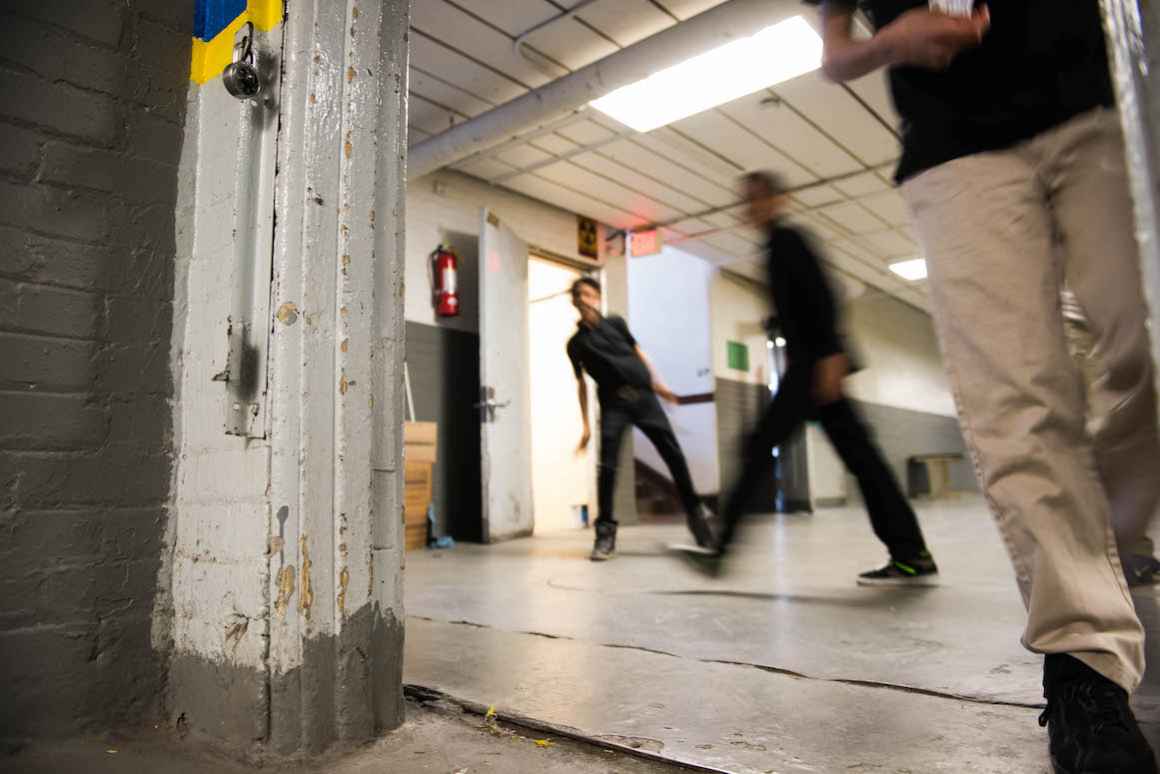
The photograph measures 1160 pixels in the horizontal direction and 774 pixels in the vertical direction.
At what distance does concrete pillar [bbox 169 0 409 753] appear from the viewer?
3.92ft

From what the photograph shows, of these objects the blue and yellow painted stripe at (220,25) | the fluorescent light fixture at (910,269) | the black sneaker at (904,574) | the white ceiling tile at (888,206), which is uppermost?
the fluorescent light fixture at (910,269)

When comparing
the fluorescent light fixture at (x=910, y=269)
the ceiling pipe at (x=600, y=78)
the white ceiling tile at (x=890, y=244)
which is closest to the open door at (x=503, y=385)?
the ceiling pipe at (x=600, y=78)

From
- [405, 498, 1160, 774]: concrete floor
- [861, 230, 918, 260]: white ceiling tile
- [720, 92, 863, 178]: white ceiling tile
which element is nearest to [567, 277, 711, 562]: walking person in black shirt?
[405, 498, 1160, 774]: concrete floor

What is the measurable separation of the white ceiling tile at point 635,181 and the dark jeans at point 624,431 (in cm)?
244

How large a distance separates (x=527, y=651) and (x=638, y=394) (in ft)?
7.67

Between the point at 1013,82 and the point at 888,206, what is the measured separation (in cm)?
661

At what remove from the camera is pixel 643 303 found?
9.49 metres

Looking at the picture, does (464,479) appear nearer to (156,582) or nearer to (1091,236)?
(156,582)

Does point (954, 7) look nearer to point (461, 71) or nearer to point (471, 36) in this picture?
point (471, 36)

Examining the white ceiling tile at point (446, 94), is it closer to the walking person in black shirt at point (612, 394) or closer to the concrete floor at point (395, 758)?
the walking person in black shirt at point (612, 394)

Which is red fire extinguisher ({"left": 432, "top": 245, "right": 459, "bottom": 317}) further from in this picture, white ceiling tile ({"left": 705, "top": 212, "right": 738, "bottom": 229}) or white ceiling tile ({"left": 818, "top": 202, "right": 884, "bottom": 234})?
white ceiling tile ({"left": 818, "top": 202, "right": 884, "bottom": 234})

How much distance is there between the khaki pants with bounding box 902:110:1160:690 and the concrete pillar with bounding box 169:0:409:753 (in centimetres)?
99

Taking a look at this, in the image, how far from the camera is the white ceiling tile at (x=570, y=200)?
6238 millimetres

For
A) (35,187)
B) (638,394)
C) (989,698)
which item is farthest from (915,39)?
(638,394)
